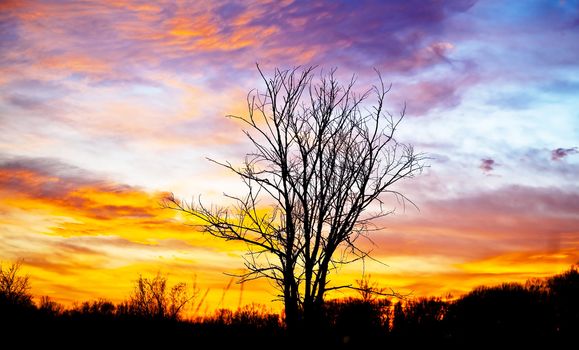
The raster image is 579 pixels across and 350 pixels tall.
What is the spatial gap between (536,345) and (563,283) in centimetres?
1438

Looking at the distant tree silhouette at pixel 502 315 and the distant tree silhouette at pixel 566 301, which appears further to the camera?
the distant tree silhouette at pixel 566 301

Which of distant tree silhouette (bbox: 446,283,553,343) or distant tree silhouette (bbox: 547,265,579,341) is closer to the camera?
distant tree silhouette (bbox: 446,283,553,343)

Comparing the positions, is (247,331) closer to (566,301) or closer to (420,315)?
(420,315)

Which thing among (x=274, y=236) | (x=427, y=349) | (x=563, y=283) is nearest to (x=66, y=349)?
(x=274, y=236)

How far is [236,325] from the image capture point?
15.2 m

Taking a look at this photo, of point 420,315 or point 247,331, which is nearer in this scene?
point 247,331

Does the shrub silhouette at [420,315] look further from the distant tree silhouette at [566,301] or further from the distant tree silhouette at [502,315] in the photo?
the distant tree silhouette at [566,301]

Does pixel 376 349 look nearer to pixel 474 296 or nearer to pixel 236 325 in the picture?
pixel 236 325

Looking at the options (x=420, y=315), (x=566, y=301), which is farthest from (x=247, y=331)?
(x=566, y=301)

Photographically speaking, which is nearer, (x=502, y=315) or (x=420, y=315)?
(x=420, y=315)

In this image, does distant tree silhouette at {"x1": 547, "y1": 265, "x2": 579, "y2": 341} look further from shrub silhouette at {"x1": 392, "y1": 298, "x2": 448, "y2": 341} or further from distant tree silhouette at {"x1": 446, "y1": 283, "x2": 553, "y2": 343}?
shrub silhouette at {"x1": 392, "y1": 298, "x2": 448, "y2": 341}

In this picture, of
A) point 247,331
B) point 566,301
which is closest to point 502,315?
point 566,301

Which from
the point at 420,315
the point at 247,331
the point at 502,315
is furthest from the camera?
the point at 502,315

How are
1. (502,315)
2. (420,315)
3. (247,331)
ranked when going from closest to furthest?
(247,331), (420,315), (502,315)
